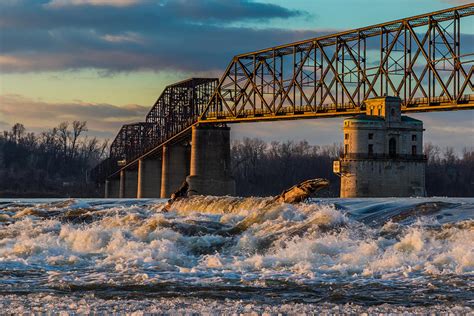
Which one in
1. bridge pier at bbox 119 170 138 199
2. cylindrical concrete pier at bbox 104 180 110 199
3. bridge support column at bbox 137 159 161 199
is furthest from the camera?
cylindrical concrete pier at bbox 104 180 110 199

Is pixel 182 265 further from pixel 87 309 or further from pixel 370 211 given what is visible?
pixel 370 211

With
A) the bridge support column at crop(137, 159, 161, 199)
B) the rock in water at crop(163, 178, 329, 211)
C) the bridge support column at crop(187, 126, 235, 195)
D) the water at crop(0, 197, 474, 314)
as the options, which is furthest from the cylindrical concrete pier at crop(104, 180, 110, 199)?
the rock in water at crop(163, 178, 329, 211)

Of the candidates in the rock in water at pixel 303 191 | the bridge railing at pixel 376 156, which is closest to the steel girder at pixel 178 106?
the bridge railing at pixel 376 156

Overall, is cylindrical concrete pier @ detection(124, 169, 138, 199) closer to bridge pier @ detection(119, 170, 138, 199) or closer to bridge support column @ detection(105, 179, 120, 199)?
bridge pier @ detection(119, 170, 138, 199)

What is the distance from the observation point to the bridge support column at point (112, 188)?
183 metres

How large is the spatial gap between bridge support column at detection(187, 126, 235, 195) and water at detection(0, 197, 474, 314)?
296ft

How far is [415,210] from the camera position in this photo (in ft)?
132

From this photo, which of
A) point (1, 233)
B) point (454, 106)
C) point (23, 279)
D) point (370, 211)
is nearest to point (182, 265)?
point (23, 279)

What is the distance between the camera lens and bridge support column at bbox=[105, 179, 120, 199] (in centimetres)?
18334

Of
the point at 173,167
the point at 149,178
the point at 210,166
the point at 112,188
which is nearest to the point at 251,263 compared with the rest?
the point at 210,166

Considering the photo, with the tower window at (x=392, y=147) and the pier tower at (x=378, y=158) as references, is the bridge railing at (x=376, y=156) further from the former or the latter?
the tower window at (x=392, y=147)

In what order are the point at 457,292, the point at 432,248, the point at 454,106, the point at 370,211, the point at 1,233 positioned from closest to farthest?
1. the point at 457,292
2. the point at 432,248
3. the point at 1,233
4. the point at 370,211
5. the point at 454,106

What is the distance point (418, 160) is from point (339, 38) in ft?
68.7

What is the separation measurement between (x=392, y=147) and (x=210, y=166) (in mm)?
26250
